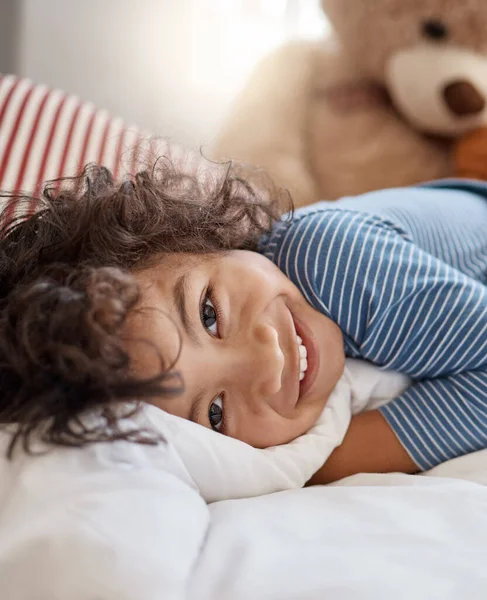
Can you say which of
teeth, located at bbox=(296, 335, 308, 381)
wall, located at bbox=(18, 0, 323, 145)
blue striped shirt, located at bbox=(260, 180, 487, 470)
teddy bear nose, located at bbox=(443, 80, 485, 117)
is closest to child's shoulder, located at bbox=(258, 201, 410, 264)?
blue striped shirt, located at bbox=(260, 180, 487, 470)

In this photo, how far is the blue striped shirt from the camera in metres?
0.79

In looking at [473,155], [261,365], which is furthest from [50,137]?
[473,155]

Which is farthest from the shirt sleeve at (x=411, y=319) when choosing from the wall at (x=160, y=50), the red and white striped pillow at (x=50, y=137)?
the wall at (x=160, y=50)

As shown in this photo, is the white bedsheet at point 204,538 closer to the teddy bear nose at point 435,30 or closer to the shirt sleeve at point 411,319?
the shirt sleeve at point 411,319

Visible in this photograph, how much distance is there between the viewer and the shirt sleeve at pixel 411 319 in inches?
31.0

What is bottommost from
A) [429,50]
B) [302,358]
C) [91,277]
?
[302,358]

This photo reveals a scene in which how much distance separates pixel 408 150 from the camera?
1.38 meters

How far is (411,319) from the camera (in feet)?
2.67

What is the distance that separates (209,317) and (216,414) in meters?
0.11

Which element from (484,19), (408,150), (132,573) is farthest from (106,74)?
(132,573)

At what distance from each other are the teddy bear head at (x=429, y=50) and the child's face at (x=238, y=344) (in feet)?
2.05

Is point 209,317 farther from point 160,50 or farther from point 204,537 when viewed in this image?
point 160,50

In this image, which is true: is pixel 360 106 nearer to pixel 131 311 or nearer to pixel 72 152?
pixel 72 152

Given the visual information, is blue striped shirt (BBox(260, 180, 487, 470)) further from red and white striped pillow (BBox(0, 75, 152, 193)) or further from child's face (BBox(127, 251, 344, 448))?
red and white striped pillow (BBox(0, 75, 152, 193))
